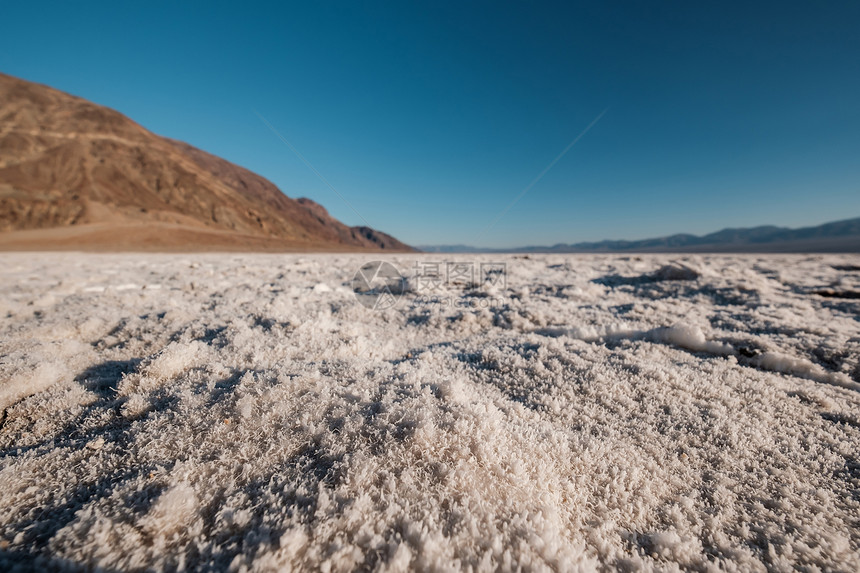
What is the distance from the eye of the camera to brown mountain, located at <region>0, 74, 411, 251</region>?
32.8 m

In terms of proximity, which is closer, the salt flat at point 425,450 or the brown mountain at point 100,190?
the salt flat at point 425,450

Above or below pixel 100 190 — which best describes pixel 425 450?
below

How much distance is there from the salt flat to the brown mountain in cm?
3281

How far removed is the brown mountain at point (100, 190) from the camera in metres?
32.8

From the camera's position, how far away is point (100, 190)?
44031 millimetres

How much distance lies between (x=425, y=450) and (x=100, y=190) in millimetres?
63006

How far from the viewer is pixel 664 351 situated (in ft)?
12.2

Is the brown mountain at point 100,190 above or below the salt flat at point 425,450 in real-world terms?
above

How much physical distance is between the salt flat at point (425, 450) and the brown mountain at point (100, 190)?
32.8 meters

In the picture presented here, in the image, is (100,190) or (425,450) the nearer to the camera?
(425,450)

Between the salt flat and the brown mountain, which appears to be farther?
the brown mountain

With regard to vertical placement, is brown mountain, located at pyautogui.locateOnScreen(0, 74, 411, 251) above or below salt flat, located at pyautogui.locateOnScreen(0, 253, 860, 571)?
above

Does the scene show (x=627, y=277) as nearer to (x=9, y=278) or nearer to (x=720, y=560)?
(x=720, y=560)

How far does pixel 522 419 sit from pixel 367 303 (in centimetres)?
420
